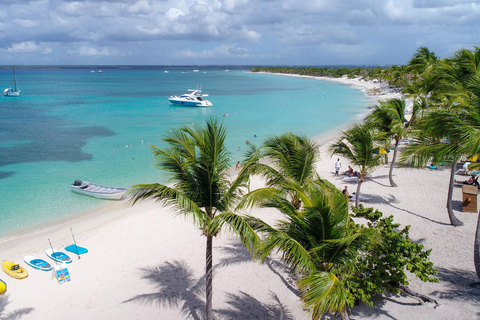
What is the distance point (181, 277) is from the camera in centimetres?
928

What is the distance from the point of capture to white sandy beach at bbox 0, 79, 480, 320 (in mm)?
7715

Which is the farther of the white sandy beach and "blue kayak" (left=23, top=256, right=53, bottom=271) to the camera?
"blue kayak" (left=23, top=256, right=53, bottom=271)

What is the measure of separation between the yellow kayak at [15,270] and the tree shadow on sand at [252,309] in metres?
5.82

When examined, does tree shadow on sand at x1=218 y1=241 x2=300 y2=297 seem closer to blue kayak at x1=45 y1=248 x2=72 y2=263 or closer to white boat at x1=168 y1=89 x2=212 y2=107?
blue kayak at x1=45 y1=248 x2=72 y2=263

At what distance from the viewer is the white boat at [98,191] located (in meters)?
16.4

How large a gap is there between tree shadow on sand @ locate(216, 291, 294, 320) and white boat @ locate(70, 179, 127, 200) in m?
10.00

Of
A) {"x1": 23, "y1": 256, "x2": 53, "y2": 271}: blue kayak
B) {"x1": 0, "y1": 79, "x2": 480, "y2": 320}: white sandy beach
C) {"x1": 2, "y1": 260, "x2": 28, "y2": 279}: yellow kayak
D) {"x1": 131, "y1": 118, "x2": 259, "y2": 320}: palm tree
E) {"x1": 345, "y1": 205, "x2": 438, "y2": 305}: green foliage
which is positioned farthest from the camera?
{"x1": 23, "y1": 256, "x2": 53, "y2": 271}: blue kayak

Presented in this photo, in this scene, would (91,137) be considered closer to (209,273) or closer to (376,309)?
(209,273)

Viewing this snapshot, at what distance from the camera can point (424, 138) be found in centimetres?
767

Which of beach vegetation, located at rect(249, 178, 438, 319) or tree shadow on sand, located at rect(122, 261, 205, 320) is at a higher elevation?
beach vegetation, located at rect(249, 178, 438, 319)

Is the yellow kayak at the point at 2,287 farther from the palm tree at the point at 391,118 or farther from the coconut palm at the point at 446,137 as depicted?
the palm tree at the point at 391,118

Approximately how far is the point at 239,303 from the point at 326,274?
162 inches

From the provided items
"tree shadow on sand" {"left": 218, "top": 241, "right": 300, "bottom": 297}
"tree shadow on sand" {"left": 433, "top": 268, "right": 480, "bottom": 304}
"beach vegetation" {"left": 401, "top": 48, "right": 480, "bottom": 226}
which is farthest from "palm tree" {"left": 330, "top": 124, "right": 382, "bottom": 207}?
Result: "tree shadow on sand" {"left": 218, "top": 241, "right": 300, "bottom": 297}

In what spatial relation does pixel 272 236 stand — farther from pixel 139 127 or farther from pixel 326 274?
pixel 139 127
